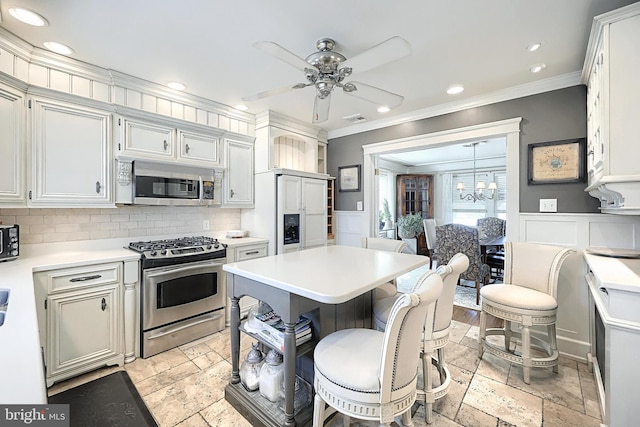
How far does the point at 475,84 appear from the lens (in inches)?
113

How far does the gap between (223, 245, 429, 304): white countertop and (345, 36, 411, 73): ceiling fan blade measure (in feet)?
4.28

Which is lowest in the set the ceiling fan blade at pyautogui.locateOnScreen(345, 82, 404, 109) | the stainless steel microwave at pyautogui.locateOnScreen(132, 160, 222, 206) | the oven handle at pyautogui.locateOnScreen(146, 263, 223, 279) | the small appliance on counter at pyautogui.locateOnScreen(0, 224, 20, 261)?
the oven handle at pyautogui.locateOnScreen(146, 263, 223, 279)

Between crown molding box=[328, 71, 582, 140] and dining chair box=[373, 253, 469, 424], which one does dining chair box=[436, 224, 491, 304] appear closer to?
crown molding box=[328, 71, 582, 140]

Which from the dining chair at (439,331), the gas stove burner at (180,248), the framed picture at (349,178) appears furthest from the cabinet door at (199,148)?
the dining chair at (439,331)

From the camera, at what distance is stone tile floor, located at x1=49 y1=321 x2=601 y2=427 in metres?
1.84

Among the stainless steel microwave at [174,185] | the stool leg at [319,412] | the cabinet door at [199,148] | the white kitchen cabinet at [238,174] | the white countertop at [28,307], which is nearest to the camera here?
the white countertop at [28,307]

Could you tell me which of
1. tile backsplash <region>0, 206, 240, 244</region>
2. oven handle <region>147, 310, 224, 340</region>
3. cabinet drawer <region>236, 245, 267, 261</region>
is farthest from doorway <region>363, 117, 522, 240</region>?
oven handle <region>147, 310, 224, 340</region>

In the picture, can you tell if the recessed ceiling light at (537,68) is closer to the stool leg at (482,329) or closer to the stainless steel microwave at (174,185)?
the stool leg at (482,329)

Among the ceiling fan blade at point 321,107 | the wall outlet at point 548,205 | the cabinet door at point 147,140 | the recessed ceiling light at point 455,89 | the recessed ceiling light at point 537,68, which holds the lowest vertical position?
the wall outlet at point 548,205

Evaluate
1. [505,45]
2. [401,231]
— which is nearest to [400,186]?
[401,231]

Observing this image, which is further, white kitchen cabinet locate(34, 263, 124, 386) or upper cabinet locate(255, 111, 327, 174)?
upper cabinet locate(255, 111, 327, 174)

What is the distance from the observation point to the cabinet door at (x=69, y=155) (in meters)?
2.32

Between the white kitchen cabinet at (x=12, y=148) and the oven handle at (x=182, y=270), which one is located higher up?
the white kitchen cabinet at (x=12, y=148)

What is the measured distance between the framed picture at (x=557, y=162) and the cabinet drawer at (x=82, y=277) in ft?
12.9
